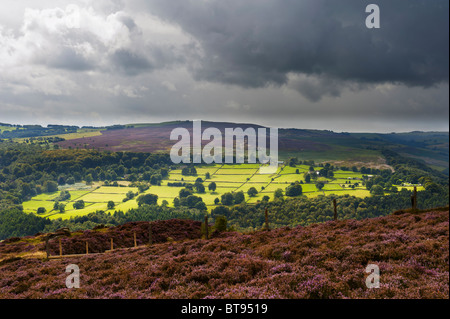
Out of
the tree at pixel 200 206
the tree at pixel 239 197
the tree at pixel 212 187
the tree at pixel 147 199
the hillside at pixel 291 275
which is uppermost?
the hillside at pixel 291 275

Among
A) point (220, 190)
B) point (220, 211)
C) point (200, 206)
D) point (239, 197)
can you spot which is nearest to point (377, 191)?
point (239, 197)

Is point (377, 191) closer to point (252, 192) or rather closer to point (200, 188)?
point (252, 192)

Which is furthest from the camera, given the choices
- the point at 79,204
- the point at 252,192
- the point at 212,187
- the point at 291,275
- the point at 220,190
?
the point at 220,190

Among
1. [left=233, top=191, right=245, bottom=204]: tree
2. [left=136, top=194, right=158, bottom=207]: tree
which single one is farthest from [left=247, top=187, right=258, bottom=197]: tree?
[left=136, top=194, right=158, bottom=207]: tree

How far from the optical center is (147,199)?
166 meters

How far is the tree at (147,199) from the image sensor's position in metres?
162

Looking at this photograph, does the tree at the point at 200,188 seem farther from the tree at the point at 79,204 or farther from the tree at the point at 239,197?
the tree at the point at 79,204

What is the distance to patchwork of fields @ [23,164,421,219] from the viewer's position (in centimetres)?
15000

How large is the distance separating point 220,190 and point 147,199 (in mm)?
49965

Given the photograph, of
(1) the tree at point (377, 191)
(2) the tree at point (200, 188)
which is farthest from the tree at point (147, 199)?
(1) the tree at point (377, 191)

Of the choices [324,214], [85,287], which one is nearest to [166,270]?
[85,287]

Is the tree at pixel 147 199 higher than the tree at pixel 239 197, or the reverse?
the tree at pixel 239 197

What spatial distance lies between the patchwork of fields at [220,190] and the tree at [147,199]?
3951 millimetres
